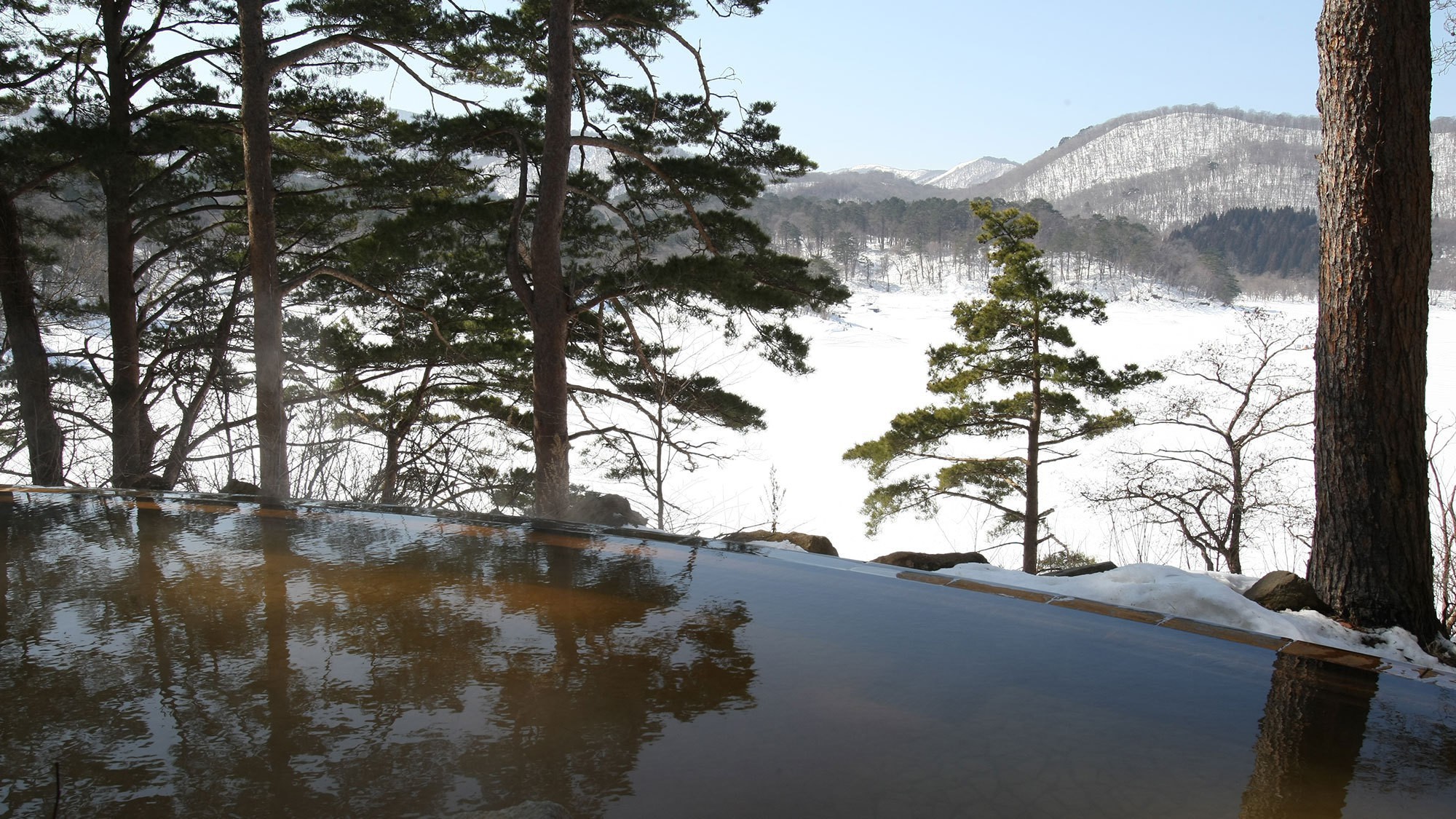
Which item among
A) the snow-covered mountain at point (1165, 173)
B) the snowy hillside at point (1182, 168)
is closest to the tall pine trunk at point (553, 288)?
the snow-covered mountain at point (1165, 173)

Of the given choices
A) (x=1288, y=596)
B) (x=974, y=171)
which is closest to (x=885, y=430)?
(x=1288, y=596)

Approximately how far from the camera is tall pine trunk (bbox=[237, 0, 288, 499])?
23.8 ft

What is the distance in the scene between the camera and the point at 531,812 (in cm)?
139

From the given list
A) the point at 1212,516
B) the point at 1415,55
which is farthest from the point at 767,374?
the point at 1415,55

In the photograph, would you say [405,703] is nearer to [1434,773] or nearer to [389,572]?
[389,572]

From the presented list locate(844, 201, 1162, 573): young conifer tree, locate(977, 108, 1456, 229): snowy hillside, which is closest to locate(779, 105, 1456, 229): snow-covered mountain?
locate(977, 108, 1456, 229): snowy hillside

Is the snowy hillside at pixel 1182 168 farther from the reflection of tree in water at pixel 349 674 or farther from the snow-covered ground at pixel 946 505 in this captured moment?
the reflection of tree in water at pixel 349 674

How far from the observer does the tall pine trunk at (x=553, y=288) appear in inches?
301

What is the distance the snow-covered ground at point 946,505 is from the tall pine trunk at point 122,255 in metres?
6.11

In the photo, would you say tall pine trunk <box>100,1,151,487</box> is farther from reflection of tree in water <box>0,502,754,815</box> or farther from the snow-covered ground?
reflection of tree in water <box>0,502,754,815</box>

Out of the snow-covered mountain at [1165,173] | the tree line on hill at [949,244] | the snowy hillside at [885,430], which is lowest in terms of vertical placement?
the snowy hillside at [885,430]

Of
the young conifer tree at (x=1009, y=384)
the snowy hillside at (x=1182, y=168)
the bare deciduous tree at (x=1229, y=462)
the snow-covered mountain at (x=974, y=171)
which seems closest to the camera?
the bare deciduous tree at (x=1229, y=462)

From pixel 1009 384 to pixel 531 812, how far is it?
13.3 metres

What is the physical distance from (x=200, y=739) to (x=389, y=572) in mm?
1363
